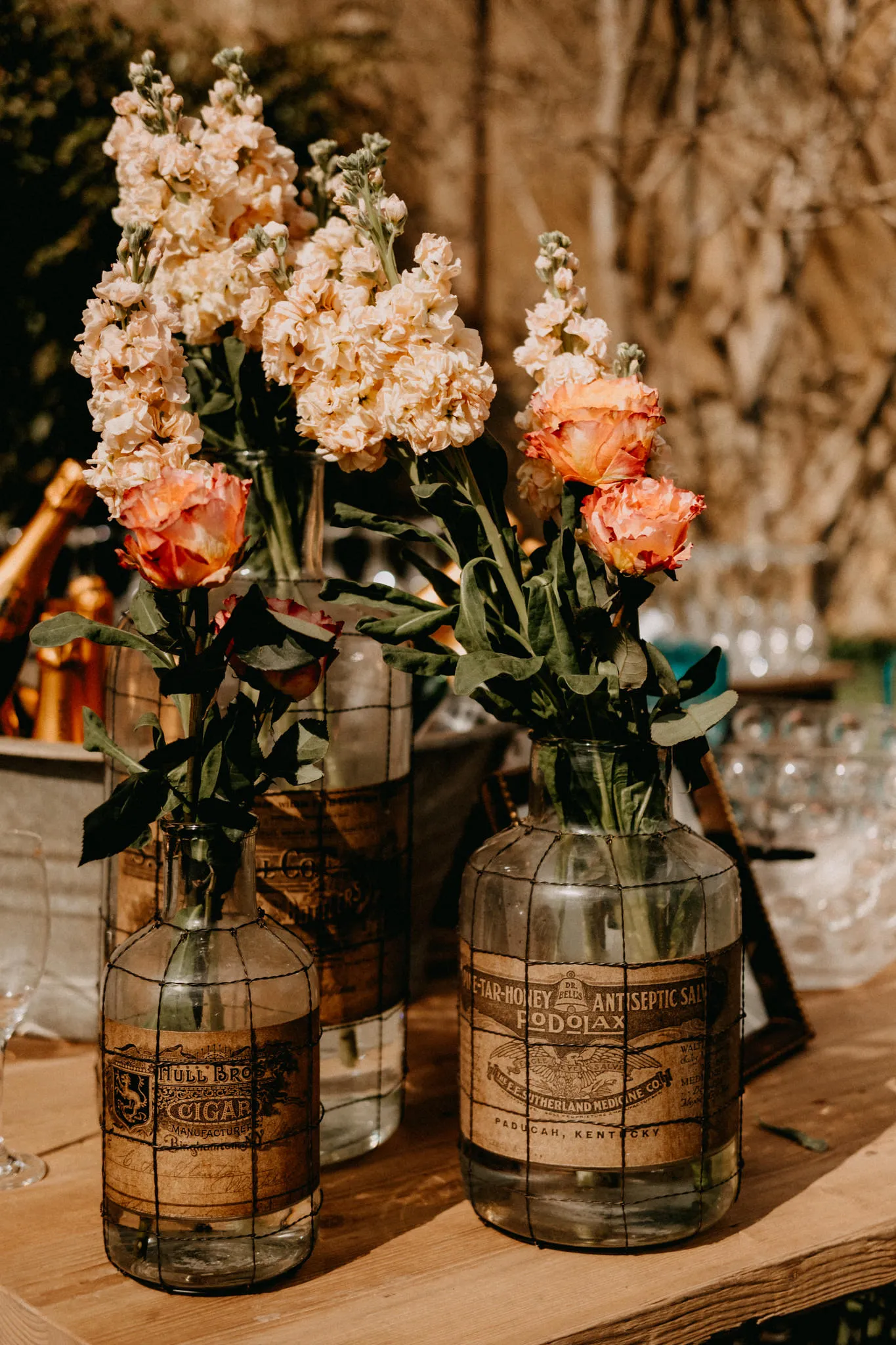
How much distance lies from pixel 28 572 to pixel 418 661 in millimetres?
479

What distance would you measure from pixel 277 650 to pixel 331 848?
0.68 ft

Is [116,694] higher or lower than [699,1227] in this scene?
higher

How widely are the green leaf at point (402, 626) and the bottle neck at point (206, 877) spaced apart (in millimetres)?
125

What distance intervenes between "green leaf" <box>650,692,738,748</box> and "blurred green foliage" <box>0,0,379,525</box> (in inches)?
102

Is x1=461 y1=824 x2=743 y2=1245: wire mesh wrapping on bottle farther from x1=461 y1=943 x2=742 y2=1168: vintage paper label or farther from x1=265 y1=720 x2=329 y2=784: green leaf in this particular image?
x1=265 y1=720 x2=329 y2=784: green leaf

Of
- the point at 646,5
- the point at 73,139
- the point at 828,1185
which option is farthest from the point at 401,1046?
the point at 646,5

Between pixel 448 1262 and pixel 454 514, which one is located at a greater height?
pixel 454 514

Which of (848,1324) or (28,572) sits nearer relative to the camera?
(28,572)

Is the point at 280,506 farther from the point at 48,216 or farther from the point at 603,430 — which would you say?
the point at 48,216

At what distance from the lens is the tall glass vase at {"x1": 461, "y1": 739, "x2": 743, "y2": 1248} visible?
653 mm

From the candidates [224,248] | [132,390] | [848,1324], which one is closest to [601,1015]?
[132,390]

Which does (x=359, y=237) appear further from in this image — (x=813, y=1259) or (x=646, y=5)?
(x=646, y=5)

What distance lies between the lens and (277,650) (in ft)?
1.99

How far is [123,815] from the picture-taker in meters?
0.63
